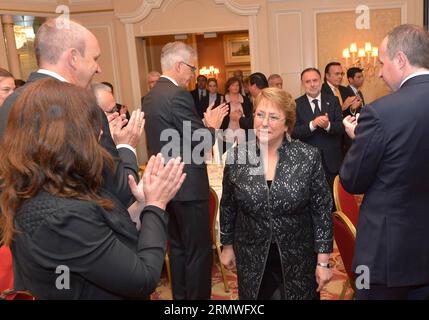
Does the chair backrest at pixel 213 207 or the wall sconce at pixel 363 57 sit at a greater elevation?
the wall sconce at pixel 363 57

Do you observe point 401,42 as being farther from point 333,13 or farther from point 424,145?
point 333,13

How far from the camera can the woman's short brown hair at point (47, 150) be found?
114 centimetres

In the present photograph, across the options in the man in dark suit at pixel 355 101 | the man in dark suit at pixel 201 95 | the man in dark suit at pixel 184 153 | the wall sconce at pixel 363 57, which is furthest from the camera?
the man in dark suit at pixel 201 95

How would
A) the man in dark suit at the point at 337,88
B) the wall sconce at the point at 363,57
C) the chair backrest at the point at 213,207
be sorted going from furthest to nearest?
the wall sconce at the point at 363,57 → the man in dark suit at the point at 337,88 → the chair backrest at the point at 213,207

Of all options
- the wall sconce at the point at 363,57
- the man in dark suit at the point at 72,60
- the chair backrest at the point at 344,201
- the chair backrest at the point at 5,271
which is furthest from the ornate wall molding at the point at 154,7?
the chair backrest at the point at 5,271

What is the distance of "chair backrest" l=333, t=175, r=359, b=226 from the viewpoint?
263 cm

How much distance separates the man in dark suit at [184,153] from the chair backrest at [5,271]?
4.27ft

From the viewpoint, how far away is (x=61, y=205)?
1114mm

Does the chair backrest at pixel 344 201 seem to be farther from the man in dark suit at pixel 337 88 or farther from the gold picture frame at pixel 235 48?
the gold picture frame at pixel 235 48

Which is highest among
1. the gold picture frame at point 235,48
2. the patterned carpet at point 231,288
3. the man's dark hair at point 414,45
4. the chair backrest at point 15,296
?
the gold picture frame at point 235,48

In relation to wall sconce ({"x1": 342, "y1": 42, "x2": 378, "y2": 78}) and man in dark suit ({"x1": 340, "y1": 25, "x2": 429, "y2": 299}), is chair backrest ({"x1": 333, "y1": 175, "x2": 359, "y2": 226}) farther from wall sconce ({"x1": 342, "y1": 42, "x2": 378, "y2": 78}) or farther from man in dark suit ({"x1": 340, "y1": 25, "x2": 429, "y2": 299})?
wall sconce ({"x1": 342, "y1": 42, "x2": 378, "y2": 78})

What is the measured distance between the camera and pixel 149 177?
142 centimetres

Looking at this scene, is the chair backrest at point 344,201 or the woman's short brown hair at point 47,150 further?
the chair backrest at point 344,201

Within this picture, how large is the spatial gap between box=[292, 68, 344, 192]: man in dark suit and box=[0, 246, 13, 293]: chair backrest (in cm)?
296
